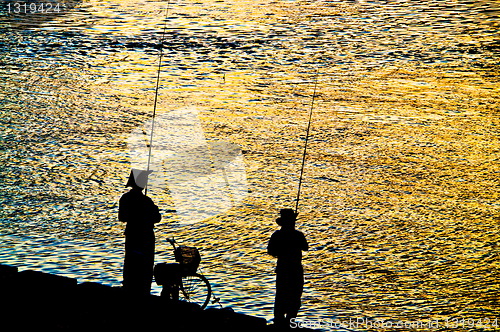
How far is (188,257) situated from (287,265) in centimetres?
101

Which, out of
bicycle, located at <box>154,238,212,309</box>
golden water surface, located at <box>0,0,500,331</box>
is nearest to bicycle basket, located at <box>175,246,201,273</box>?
bicycle, located at <box>154,238,212,309</box>

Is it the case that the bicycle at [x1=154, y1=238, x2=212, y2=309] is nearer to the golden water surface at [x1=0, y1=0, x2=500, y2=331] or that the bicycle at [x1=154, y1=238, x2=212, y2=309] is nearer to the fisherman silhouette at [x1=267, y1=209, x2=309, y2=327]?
the fisherman silhouette at [x1=267, y1=209, x2=309, y2=327]

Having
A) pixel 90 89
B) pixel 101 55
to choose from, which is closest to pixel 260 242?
pixel 90 89

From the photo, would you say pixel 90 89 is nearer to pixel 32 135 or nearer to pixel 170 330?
pixel 32 135

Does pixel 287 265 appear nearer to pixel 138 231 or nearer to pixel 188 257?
pixel 188 257

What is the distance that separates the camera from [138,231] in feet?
27.1

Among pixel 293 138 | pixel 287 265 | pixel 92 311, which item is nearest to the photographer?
pixel 92 311

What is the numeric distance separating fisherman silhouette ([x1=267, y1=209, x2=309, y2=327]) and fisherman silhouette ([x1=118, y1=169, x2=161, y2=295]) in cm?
126

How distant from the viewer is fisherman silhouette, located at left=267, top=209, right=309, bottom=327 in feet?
25.8

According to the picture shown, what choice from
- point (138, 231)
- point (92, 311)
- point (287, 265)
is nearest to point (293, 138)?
point (138, 231)

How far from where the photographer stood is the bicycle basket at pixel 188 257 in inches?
321

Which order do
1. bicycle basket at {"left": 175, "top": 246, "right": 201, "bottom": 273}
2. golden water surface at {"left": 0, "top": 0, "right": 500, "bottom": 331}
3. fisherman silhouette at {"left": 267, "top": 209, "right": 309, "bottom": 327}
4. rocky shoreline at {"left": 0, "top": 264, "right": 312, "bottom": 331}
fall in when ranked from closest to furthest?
1. rocky shoreline at {"left": 0, "top": 264, "right": 312, "bottom": 331}
2. fisherman silhouette at {"left": 267, "top": 209, "right": 309, "bottom": 327}
3. bicycle basket at {"left": 175, "top": 246, "right": 201, "bottom": 273}
4. golden water surface at {"left": 0, "top": 0, "right": 500, "bottom": 331}

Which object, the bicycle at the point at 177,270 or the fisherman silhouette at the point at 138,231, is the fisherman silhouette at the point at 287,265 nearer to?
the bicycle at the point at 177,270

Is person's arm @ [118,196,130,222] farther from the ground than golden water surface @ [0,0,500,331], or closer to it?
farther from the ground
